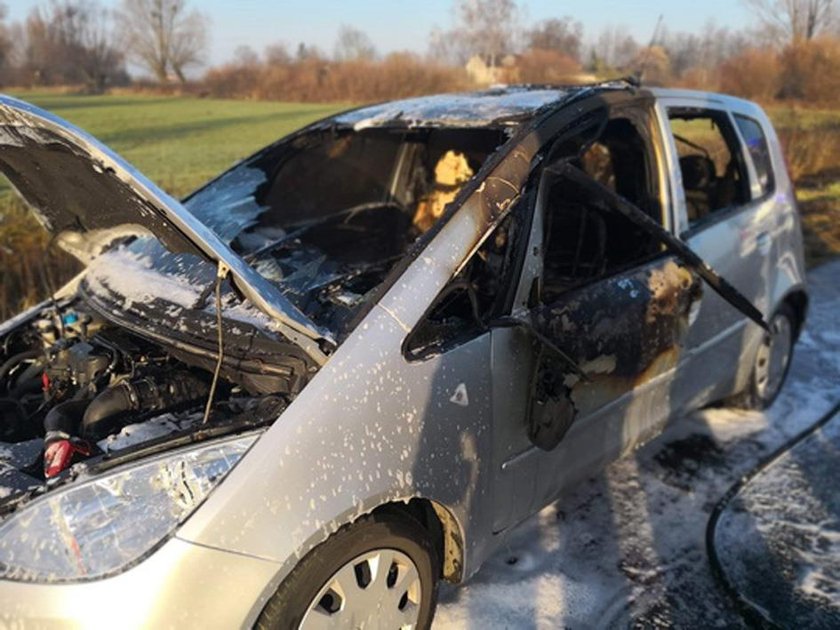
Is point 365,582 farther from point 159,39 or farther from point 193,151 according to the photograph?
point 159,39

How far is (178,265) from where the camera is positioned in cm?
263

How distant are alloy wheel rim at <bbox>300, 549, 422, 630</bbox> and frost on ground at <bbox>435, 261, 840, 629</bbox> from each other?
36 centimetres

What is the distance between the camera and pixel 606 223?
333cm

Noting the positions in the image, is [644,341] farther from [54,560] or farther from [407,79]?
[407,79]

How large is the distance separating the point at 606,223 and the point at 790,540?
1.51 metres

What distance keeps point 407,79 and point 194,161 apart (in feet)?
85.4

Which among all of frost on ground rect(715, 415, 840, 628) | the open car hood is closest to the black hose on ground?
frost on ground rect(715, 415, 840, 628)

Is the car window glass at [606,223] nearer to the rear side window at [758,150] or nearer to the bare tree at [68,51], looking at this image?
the rear side window at [758,150]

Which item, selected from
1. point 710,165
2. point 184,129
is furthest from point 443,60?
point 710,165

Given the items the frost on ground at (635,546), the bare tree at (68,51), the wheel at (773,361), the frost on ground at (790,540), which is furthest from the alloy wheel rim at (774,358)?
the bare tree at (68,51)

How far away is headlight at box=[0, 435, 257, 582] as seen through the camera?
1.60m

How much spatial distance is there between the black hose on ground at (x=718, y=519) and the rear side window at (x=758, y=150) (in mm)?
1257

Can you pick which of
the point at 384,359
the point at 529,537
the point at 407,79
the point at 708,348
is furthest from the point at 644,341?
the point at 407,79

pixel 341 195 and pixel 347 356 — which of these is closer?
pixel 347 356
